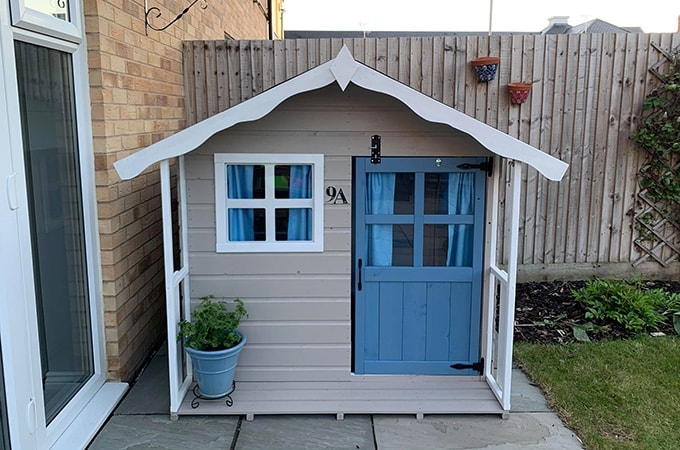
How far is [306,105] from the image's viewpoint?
3.55m

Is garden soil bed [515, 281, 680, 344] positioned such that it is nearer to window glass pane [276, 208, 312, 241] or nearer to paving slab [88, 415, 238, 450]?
window glass pane [276, 208, 312, 241]

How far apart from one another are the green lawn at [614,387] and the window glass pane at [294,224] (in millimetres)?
1844

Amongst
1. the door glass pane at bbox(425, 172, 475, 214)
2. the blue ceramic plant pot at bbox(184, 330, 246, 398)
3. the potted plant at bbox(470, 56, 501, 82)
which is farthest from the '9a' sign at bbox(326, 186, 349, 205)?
the potted plant at bbox(470, 56, 501, 82)

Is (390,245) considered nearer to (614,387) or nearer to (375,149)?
(375,149)

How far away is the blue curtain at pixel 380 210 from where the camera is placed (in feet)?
12.1

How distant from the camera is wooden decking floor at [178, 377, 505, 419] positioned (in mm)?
3451

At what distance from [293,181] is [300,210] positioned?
19cm

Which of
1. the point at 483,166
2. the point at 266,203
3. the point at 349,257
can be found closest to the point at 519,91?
the point at 483,166

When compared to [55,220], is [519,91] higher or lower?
higher

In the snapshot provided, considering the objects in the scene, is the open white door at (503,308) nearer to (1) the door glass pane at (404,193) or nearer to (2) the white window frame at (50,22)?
(1) the door glass pane at (404,193)

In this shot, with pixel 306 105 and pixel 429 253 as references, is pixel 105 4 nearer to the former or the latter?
pixel 306 105

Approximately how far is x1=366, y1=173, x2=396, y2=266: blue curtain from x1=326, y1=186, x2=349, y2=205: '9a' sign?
0.55ft

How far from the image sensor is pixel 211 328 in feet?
11.4

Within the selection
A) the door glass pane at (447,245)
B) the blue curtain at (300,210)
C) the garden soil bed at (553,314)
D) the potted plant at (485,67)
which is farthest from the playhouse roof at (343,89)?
the potted plant at (485,67)
